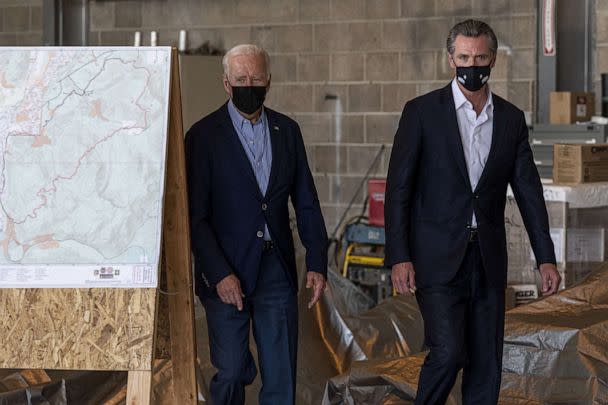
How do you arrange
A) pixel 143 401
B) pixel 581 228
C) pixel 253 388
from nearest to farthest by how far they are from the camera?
1. pixel 143 401
2. pixel 253 388
3. pixel 581 228

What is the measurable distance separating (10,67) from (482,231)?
5.02 ft

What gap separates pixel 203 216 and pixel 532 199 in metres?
1.06

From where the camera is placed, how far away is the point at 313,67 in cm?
802

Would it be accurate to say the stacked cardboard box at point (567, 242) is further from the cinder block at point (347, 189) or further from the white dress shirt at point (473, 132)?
the cinder block at point (347, 189)

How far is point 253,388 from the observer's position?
504 centimetres

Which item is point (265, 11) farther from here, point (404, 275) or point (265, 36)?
point (404, 275)

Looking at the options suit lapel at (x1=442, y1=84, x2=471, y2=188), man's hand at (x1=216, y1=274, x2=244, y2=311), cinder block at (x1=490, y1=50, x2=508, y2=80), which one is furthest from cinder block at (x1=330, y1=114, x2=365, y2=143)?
man's hand at (x1=216, y1=274, x2=244, y2=311)

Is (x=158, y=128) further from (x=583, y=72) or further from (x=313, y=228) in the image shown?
(x=583, y=72)

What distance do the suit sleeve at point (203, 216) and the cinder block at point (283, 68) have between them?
14.7 ft

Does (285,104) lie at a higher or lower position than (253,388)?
higher

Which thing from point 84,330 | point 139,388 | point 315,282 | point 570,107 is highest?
point 570,107

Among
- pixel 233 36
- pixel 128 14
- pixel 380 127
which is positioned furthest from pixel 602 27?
pixel 128 14

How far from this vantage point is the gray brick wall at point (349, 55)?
7340 mm

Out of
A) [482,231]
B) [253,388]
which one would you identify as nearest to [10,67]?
[482,231]
